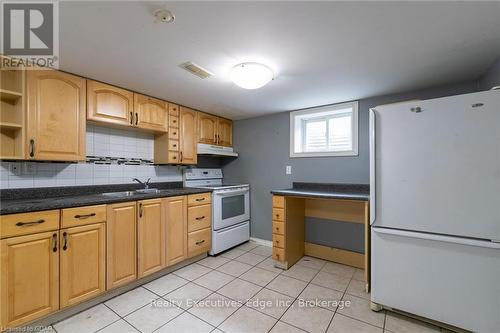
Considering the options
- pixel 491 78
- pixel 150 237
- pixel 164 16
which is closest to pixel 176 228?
pixel 150 237

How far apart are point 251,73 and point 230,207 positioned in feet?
6.64

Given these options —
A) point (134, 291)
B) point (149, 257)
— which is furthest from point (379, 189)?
point (134, 291)

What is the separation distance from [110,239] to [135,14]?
1.83 meters

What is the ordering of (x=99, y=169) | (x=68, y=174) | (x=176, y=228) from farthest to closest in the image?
(x=176, y=228) < (x=99, y=169) < (x=68, y=174)

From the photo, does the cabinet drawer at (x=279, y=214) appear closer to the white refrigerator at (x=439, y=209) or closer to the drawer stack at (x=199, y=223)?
the drawer stack at (x=199, y=223)

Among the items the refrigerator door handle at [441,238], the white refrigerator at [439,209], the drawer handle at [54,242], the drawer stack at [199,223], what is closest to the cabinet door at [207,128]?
the drawer stack at [199,223]

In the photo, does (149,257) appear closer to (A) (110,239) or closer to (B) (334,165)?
(A) (110,239)

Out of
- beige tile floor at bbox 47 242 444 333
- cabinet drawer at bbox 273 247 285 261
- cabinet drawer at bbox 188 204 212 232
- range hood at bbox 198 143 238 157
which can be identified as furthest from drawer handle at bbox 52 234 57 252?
cabinet drawer at bbox 273 247 285 261

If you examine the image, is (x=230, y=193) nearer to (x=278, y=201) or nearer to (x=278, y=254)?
(x=278, y=201)

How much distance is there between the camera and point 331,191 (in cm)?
287

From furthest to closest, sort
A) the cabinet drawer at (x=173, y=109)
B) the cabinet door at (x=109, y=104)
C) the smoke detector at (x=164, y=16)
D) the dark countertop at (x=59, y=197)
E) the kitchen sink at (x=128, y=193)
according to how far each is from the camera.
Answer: the cabinet drawer at (x=173, y=109), the kitchen sink at (x=128, y=193), the cabinet door at (x=109, y=104), the dark countertop at (x=59, y=197), the smoke detector at (x=164, y=16)

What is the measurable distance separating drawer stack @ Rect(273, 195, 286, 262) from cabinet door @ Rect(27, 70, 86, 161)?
6.98 feet

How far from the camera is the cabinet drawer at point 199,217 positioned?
2801mm

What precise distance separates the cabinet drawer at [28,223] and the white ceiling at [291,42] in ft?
4.06
